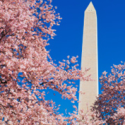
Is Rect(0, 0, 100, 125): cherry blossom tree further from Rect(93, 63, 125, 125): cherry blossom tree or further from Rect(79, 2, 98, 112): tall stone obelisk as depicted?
Rect(79, 2, 98, 112): tall stone obelisk

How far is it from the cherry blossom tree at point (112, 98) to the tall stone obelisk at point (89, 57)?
9.34 ft

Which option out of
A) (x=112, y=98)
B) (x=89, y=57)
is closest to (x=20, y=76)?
(x=112, y=98)

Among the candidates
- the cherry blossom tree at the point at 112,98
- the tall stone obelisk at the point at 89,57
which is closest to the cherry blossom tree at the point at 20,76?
the cherry blossom tree at the point at 112,98

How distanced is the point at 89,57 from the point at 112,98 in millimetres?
5727

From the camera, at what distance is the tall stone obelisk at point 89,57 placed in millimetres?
15469

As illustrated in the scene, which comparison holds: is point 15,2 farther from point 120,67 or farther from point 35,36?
point 120,67

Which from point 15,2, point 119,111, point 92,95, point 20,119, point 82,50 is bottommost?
point 20,119

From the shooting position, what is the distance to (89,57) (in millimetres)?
16656

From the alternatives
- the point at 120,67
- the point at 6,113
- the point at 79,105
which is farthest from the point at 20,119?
the point at 79,105

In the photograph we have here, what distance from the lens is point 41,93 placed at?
20.1 feet

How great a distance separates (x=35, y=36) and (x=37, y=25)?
0.48 metres

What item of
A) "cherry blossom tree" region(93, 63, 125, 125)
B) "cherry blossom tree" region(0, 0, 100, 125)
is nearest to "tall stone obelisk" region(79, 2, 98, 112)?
"cherry blossom tree" region(93, 63, 125, 125)

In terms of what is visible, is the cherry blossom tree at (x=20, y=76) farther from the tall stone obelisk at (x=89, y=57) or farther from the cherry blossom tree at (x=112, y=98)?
the tall stone obelisk at (x=89, y=57)

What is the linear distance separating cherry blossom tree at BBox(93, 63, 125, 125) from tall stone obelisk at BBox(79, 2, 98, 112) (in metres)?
2.85
